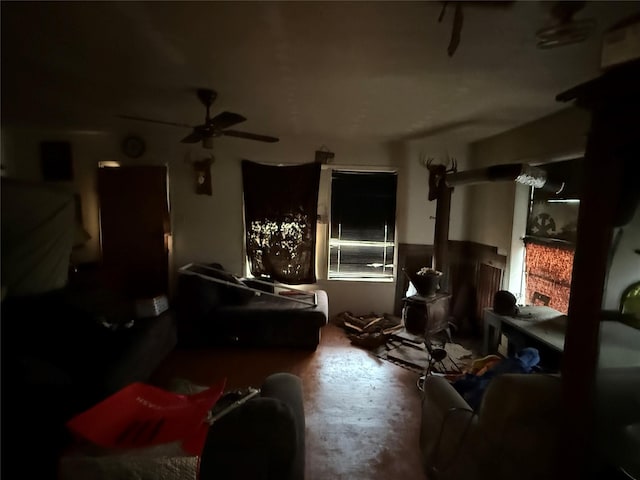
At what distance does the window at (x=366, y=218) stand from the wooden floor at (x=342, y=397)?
3.01 feet

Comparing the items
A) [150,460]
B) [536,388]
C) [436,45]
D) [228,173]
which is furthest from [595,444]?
[228,173]

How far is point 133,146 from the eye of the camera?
74cm

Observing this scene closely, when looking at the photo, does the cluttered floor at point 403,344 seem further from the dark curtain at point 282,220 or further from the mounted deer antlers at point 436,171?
the mounted deer antlers at point 436,171

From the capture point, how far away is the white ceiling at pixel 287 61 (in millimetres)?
556

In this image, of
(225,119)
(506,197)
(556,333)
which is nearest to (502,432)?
(556,333)

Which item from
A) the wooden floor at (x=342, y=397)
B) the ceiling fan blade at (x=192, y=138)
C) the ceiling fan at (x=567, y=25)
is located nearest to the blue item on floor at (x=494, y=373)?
the wooden floor at (x=342, y=397)

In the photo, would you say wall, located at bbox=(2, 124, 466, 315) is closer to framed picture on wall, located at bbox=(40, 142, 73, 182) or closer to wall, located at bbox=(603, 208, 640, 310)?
framed picture on wall, located at bbox=(40, 142, 73, 182)

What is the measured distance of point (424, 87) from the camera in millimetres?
1728

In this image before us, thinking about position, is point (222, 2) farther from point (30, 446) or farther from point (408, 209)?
point (408, 209)

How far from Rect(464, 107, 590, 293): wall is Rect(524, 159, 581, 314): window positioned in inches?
3.2

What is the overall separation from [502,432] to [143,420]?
976mm

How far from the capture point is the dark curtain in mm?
3195

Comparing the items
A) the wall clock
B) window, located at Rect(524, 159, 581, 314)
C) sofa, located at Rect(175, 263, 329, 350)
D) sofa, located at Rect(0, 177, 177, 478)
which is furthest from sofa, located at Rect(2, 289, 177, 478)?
window, located at Rect(524, 159, 581, 314)

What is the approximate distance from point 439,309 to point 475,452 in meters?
1.43
